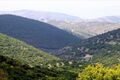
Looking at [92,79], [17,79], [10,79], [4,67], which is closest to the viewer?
[10,79]

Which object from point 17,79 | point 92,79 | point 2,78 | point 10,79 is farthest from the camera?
point 92,79

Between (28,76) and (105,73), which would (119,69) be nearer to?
(105,73)

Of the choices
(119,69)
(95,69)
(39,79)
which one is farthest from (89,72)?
(39,79)

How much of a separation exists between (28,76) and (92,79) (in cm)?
3635

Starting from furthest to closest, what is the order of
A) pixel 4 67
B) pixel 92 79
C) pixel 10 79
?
1. pixel 92 79
2. pixel 4 67
3. pixel 10 79

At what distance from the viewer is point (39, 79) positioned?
14800 cm

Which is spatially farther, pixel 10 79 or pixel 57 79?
pixel 57 79

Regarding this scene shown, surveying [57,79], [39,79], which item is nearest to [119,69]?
[57,79]

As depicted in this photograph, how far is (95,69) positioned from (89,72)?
340cm

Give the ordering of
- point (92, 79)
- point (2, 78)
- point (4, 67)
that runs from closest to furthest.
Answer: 1. point (2, 78)
2. point (4, 67)
3. point (92, 79)

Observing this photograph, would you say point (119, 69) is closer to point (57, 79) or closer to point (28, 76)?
point (57, 79)

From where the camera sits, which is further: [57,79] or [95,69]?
[95,69]

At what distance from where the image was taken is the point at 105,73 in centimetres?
17638

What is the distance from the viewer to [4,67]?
146 m
